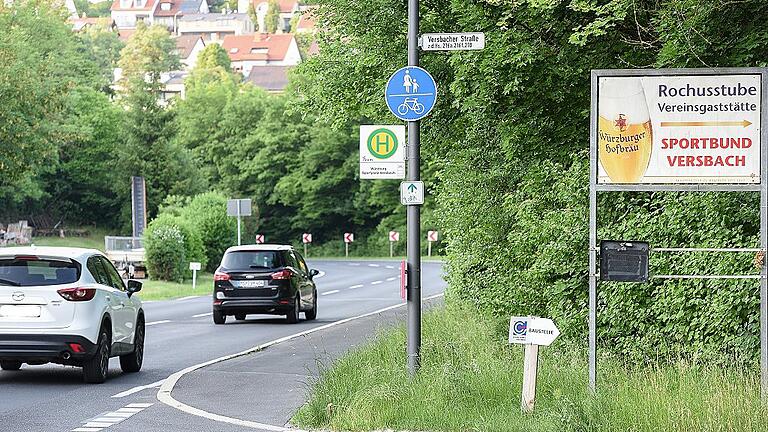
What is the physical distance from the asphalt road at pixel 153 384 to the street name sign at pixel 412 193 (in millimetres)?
2533

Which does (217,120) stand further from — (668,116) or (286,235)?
(668,116)

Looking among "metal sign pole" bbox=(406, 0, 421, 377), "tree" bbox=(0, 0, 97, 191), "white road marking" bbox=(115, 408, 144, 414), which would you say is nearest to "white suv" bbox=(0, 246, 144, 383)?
"white road marking" bbox=(115, 408, 144, 414)

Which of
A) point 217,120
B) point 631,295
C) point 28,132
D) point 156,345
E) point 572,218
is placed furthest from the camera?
point 217,120

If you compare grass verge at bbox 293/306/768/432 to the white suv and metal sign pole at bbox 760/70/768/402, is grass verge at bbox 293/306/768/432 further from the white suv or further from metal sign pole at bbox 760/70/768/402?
the white suv

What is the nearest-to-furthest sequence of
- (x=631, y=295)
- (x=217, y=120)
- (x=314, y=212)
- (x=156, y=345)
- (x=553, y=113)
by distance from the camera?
(x=631, y=295) → (x=553, y=113) → (x=156, y=345) → (x=314, y=212) → (x=217, y=120)

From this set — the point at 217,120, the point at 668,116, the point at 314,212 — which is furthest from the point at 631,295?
the point at 217,120

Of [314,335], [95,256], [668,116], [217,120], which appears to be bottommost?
[314,335]

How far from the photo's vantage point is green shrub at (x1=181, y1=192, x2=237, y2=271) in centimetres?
6869

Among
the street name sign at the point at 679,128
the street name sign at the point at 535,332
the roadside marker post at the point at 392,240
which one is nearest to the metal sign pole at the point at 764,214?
the street name sign at the point at 679,128

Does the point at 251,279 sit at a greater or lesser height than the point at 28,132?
lesser

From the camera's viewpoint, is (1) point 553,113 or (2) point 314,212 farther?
(2) point 314,212

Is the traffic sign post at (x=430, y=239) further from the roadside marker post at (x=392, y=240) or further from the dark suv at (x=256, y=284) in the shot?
the dark suv at (x=256, y=284)

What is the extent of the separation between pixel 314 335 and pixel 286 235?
287ft

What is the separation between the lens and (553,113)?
666 inches
